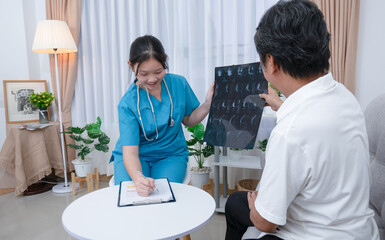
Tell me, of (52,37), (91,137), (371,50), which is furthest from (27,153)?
(371,50)

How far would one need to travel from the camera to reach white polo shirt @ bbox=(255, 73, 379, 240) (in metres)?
0.62

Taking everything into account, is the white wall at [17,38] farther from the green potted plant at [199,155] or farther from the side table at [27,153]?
the green potted plant at [199,155]

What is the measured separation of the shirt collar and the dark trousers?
0.48 meters

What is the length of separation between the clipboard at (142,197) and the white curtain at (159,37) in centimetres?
139

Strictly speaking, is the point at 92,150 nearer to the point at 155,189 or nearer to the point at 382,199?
the point at 155,189

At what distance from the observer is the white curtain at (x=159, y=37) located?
2.26 meters

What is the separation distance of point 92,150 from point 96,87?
2.12 ft

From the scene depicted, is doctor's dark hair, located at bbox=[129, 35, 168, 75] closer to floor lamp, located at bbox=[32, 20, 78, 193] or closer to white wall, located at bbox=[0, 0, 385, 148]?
floor lamp, located at bbox=[32, 20, 78, 193]

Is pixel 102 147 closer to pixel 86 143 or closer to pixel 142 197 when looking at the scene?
pixel 86 143

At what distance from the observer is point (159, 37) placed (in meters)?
2.54

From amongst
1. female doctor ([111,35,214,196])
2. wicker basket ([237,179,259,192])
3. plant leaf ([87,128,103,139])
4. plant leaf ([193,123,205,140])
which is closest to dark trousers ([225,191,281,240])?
female doctor ([111,35,214,196])

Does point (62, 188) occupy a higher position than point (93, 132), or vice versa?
point (93, 132)

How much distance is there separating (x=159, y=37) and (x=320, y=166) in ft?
7.17

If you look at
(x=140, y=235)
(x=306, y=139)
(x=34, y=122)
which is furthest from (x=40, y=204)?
(x=306, y=139)
